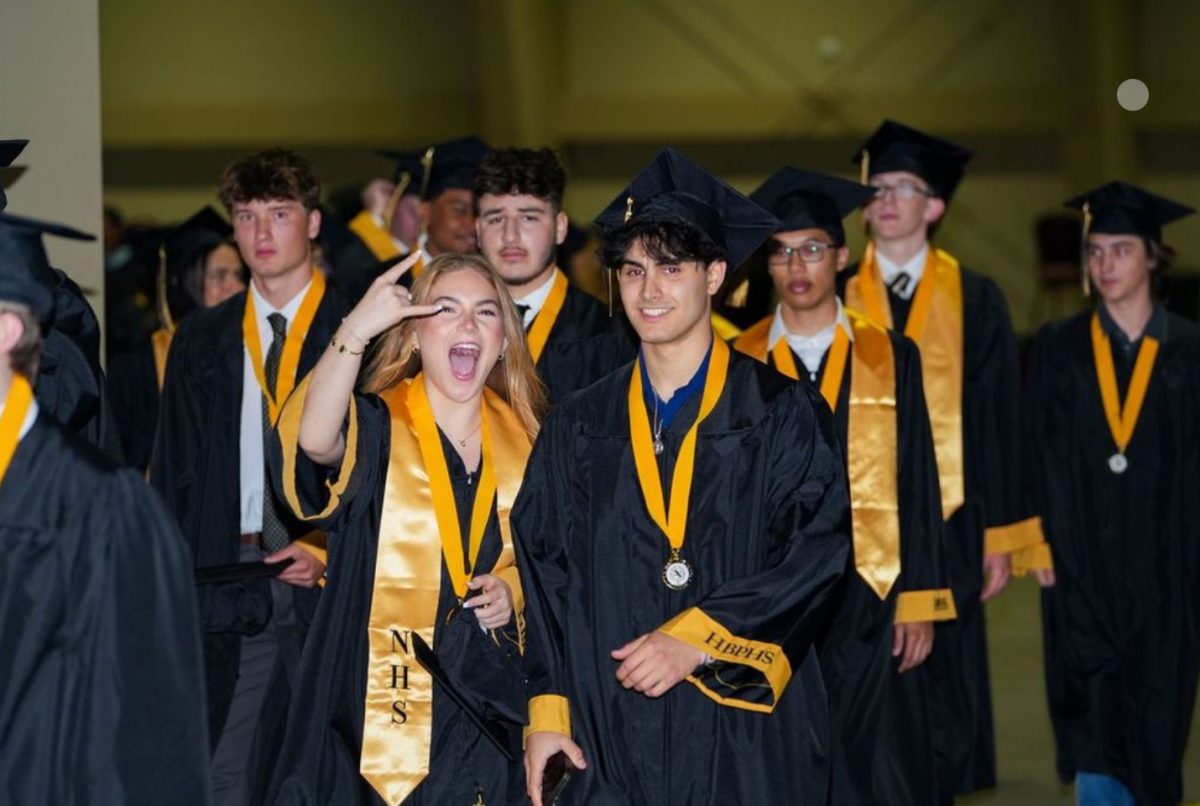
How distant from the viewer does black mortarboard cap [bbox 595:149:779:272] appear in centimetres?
423

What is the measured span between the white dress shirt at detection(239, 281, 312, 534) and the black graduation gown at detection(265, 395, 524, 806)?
5.11 feet

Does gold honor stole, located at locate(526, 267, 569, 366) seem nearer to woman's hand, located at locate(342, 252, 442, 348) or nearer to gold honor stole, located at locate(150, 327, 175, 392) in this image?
woman's hand, located at locate(342, 252, 442, 348)

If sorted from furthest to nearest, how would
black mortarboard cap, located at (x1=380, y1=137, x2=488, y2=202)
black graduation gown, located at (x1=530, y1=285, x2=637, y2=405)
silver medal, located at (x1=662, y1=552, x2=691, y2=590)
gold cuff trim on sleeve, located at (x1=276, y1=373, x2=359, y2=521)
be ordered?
1. black mortarboard cap, located at (x1=380, y1=137, x2=488, y2=202)
2. black graduation gown, located at (x1=530, y1=285, x2=637, y2=405)
3. gold cuff trim on sleeve, located at (x1=276, y1=373, x2=359, y2=521)
4. silver medal, located at (x1=662, y1=552, x2=691, y2=590)

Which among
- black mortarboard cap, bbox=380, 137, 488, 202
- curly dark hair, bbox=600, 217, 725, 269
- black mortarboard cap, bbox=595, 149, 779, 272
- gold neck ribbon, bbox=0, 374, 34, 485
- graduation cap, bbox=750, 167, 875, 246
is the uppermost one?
black mortarboard cap, bbox=380, 137, 488, 202

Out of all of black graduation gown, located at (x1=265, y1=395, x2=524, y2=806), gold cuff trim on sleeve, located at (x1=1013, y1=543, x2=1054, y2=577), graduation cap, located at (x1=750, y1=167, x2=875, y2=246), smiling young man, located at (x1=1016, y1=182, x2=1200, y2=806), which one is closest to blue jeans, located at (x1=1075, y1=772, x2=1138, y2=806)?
smiling young man, located at (x1=1016, y1=182, x2=1200, y2=806)

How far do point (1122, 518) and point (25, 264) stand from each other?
14.6ft

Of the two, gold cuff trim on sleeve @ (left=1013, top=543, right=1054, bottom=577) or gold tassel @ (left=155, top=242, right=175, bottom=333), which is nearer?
gold cuff trim on sleeve @ (left=1013, top=543, right=1054, bottom=577)

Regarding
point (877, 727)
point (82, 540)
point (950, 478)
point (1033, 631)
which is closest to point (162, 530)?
point (82, 540)

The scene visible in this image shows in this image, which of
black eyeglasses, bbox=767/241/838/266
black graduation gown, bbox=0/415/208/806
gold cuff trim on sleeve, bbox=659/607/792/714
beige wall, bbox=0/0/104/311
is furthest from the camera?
beige wall, bbox=0/0/104/311

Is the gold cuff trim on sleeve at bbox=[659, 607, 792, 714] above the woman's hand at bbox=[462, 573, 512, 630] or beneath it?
beneath

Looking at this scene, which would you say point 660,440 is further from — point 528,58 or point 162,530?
point 528,58

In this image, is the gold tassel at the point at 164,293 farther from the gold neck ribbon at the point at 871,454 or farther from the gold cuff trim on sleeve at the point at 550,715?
the gold cuff trim on sleeve at the point at 550,715

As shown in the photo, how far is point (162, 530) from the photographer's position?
328 centimetres

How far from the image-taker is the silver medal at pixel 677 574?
161 inches
